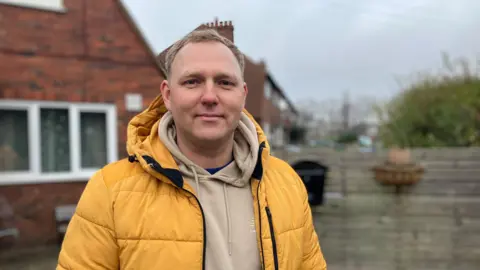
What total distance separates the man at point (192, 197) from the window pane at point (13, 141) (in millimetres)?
4759

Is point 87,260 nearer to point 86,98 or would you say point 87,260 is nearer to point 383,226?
point 86,98

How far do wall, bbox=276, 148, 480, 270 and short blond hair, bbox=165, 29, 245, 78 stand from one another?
3873 mm

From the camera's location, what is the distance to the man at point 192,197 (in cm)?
122

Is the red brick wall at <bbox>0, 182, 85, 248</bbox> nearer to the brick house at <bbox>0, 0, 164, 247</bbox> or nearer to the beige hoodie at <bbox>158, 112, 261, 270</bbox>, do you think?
the brick house at <bbox>0, 0, 164, 247</bbox>

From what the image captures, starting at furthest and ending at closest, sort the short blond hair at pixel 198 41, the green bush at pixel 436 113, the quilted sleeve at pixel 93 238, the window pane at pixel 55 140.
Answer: the green bush at pixel 436 113, the window pane at pixel 55 140, the short blond hair at pixel 198 41, the quilted sleeve at pixel 93 238

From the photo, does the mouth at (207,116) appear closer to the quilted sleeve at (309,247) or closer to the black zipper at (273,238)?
the black zipper at (273,238)

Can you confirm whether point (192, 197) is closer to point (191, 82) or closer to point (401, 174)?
point (191, 82)

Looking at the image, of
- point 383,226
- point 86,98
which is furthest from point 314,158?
point 86,98

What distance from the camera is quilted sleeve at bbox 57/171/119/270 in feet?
3.98

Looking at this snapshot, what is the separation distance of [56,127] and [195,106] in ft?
16.7

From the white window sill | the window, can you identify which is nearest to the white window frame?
the white window sill

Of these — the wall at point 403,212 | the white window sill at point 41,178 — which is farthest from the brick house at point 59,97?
the wall at point 403,212

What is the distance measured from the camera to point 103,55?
5.89 metres

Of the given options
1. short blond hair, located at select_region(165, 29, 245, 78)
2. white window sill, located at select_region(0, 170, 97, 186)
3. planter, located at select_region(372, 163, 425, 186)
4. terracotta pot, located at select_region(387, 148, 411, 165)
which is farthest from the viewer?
terracotta pot, located at select_region(387, 148, 411, 165)
